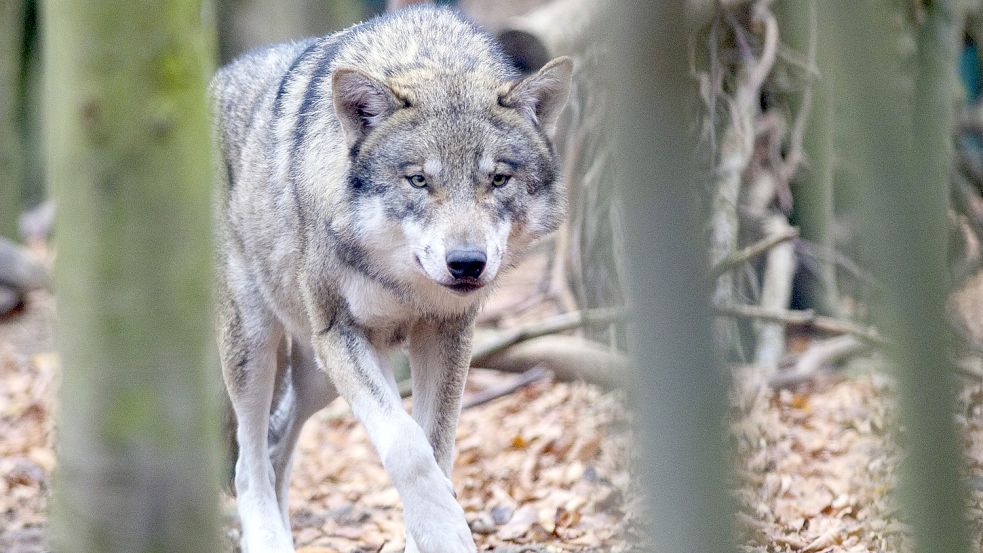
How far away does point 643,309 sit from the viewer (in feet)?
6.09

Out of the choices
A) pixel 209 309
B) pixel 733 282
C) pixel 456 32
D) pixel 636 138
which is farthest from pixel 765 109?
pixel 636 138

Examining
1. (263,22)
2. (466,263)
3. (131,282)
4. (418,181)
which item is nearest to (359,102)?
(418,181)

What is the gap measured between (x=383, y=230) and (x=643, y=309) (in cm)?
270

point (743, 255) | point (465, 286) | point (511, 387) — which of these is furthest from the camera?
point (511, 387)

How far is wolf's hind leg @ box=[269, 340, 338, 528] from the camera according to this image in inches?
217

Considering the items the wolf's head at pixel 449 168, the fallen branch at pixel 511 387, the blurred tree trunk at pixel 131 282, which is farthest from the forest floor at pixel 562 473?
the blurred tree trunk at pixel 131 282

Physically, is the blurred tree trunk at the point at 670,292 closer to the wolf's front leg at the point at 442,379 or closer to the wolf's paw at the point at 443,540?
the wolf's paw at the point at 443,540

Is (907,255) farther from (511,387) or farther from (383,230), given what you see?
(511,387)

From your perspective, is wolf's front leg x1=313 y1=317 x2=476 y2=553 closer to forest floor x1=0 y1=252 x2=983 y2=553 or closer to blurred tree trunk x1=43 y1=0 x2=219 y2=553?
forest floor x1=0 y1=252 x2=983 y2=553

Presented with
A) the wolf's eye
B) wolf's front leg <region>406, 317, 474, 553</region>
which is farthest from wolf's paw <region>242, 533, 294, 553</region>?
the wolf's eye

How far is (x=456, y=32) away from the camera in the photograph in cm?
505

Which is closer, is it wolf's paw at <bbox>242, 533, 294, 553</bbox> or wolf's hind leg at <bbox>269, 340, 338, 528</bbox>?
wolf's paw at <bbox>242, 533, 294, 553</bbox>

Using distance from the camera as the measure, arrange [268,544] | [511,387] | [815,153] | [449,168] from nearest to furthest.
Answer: [449,168] < [268,544] < [511,387] < [815,153]

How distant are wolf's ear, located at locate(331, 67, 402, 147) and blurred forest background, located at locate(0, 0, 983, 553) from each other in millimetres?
1082
